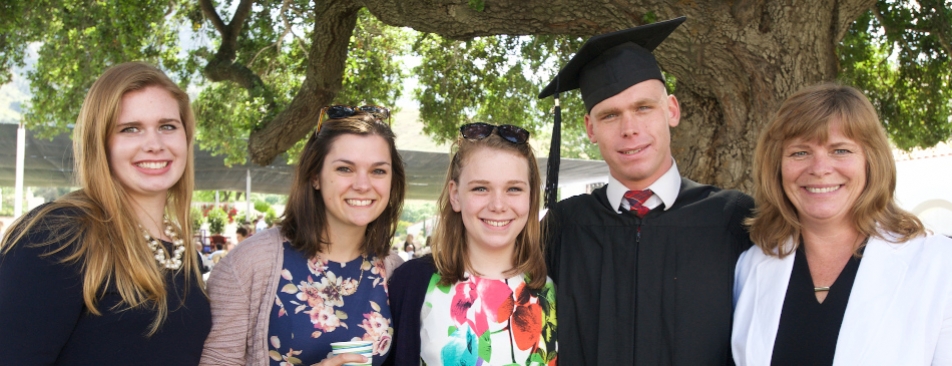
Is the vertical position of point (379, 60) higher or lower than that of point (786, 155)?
higher

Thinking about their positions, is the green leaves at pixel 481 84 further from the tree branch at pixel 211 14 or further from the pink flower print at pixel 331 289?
the pink flower print at pixel 331 289

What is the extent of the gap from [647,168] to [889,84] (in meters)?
6.22

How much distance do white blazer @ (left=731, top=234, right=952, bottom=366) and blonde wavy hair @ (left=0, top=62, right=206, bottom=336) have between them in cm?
184

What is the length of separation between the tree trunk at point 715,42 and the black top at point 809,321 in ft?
6.64

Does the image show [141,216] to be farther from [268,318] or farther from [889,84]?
[889,84]

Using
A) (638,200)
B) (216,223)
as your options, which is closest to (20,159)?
(638,200)

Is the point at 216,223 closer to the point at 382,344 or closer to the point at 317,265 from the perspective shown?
the point at 317,265

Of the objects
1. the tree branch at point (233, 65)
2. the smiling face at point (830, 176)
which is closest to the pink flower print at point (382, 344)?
the smiling face at point (830, 176)

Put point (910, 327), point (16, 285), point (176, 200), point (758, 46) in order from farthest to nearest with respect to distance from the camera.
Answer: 1. point (758, 46)
2. point (176, 200)
3. point (910, 327)
4. point (16, 285)

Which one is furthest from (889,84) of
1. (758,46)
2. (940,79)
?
(758,46)

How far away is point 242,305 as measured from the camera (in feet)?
7.41

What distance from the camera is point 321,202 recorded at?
2.57m

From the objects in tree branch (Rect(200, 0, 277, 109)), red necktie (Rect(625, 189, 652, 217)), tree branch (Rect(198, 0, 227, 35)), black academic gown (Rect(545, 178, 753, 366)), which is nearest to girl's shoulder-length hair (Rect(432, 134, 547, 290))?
black academic gown (Rect(545, 178, 753, 366))

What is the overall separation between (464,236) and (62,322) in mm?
1354
